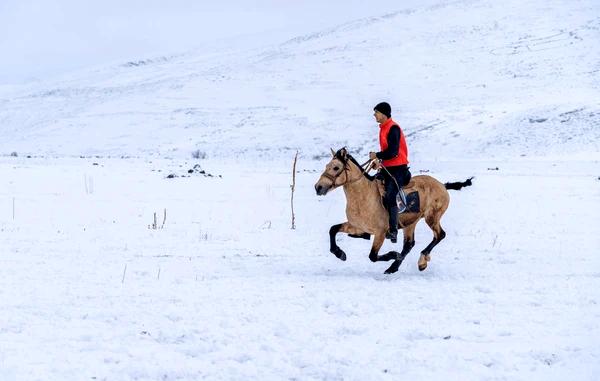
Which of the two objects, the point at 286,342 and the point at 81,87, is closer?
the point at 286,342

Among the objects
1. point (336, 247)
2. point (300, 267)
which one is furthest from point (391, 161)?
point (300, 267)

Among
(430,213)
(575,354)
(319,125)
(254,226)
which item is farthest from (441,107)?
(575,354)

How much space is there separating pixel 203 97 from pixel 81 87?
1714cm

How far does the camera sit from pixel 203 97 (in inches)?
2106

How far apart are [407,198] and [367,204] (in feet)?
2.12

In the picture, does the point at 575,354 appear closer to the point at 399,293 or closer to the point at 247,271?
the point at 399,293

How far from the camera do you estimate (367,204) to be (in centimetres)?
884

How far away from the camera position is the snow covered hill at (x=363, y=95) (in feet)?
125

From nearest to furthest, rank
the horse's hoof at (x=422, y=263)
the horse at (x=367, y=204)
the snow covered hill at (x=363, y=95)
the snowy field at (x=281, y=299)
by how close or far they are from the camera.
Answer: the snowy field at (x=281, y=299)
the horse at (x=367, y=204)
the horse's hoof at (x=422, y=263)
the snow covered hill at (x=363, y=95)

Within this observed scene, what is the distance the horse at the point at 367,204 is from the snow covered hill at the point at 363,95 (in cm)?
2355

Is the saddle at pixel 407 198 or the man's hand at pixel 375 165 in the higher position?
the man's hand at pixel 375 165

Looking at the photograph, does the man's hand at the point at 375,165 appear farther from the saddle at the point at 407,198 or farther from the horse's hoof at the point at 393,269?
the horse's hoof at the point at 393,269

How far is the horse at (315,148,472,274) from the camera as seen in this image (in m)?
8.55

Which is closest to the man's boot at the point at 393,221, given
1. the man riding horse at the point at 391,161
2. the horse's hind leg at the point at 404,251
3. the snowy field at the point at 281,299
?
the man riding horse at the point at 391,161
